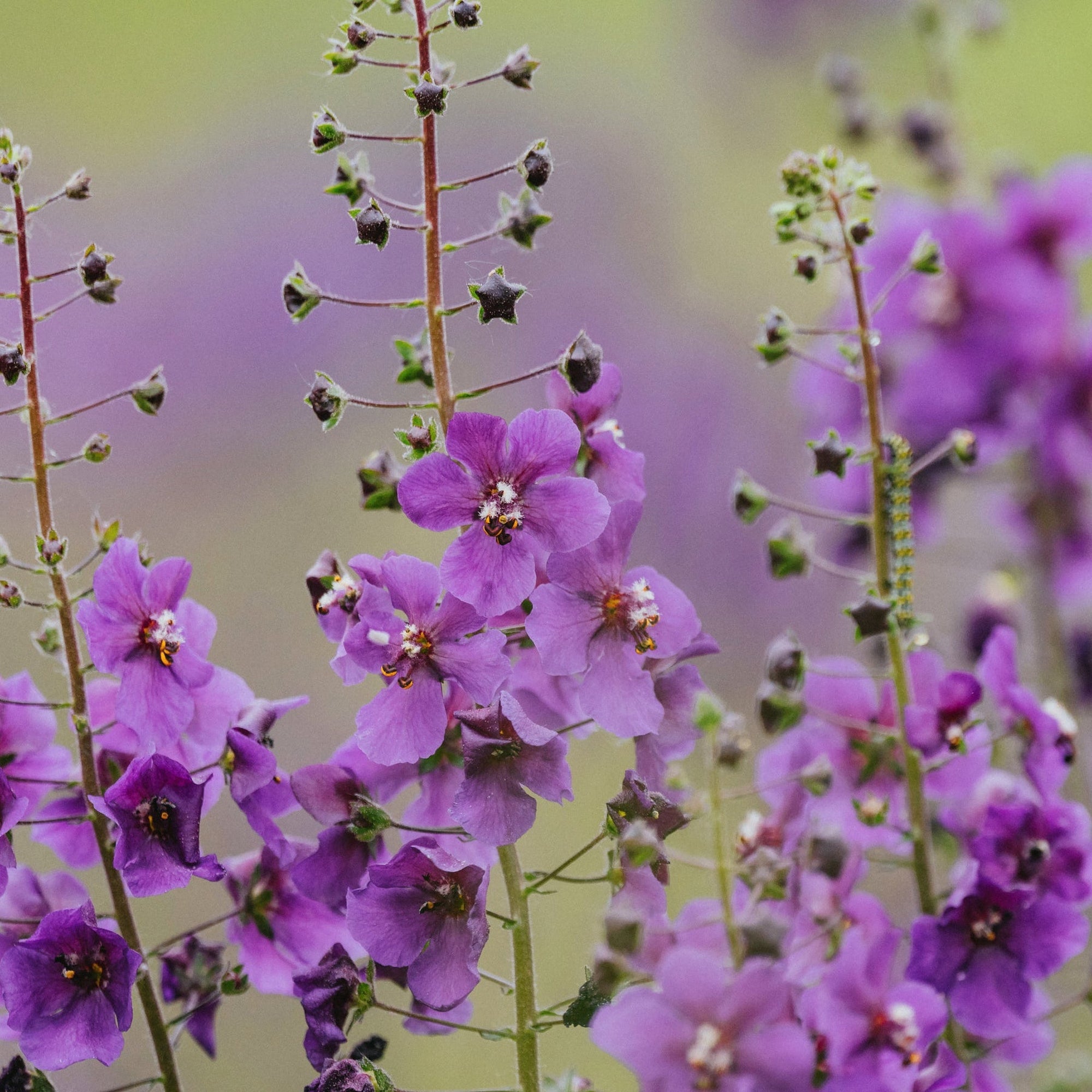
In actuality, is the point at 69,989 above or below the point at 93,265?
below

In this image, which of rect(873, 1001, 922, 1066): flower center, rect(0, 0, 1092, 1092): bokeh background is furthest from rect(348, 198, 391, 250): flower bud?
rect(0, 0, 1092, 1092): bokeh background

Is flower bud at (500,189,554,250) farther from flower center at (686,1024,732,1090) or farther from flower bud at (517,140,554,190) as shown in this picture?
flower center at (686,1024,732,1090)

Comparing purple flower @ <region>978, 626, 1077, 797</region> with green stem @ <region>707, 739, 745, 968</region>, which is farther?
purple flower @ <region>978, 626, 1077, 797</region>

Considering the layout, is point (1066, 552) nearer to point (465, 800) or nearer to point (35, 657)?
point (465, 800)

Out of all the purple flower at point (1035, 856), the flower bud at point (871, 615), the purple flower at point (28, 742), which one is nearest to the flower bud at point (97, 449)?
the purple flower at point (28, 742)

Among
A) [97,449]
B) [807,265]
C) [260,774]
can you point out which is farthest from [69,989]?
[807,265]

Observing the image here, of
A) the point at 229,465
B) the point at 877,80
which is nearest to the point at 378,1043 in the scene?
the point at 229,465

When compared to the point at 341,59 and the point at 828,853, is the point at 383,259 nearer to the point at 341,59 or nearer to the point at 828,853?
the point at 341,59
